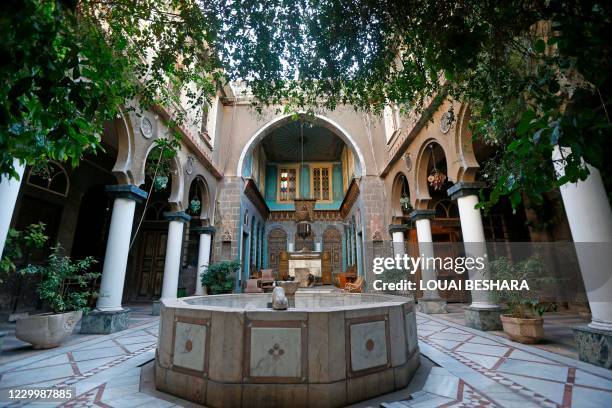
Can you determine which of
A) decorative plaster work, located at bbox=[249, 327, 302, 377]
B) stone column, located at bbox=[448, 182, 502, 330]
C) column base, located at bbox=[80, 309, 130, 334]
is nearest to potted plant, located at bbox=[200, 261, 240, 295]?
column base, located at bbox=[80, 309, 130, 334]

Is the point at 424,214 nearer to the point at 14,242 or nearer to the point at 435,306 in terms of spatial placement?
the point at 435,306

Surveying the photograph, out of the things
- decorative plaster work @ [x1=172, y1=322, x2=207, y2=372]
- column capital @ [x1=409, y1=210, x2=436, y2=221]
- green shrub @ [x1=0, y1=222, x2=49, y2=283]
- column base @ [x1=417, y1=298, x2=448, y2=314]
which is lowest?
column base @ [x1=417, y1=298, x2=448, y2=314]

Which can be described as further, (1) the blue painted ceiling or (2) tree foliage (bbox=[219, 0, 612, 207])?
(1) the blue painted ceiling

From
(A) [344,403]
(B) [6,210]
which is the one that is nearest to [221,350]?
(A) [344,403]

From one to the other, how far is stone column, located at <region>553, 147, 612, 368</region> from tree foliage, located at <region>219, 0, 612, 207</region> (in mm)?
848

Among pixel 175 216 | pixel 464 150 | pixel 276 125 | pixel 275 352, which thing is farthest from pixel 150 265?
pixel 464 150

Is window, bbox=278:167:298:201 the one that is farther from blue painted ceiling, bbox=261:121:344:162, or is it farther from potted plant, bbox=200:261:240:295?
potted plant, bbox=200:261:240:295

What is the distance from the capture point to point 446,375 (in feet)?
10.4

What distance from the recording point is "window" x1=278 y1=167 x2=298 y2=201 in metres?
19.2

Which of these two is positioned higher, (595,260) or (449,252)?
(449,252)

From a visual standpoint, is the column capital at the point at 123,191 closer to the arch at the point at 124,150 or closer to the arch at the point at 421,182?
the arch at the point at 124,150

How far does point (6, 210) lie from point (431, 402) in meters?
5.14

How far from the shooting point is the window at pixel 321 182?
19094 millimetres

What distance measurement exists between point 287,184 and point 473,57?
17846mm
